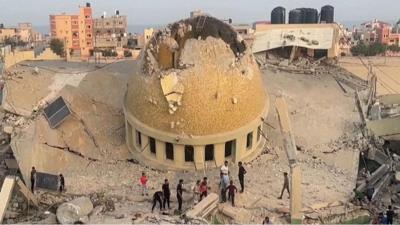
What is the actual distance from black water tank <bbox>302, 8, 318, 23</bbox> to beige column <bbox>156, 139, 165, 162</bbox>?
83.4 ft

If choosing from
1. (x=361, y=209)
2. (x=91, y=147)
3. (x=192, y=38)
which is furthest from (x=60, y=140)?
(x=361, y=209)

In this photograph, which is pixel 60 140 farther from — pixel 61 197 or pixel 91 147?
pixel 61 197

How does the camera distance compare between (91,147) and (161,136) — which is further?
(91,147)

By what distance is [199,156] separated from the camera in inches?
689

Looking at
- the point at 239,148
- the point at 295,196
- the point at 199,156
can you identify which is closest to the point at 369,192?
the point at 295,196

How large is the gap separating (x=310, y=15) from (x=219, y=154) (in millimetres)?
24999

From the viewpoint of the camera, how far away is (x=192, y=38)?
1866cm

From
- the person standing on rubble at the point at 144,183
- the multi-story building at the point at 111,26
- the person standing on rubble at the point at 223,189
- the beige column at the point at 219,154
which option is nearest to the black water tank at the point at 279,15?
the beige column at the point at 219,154

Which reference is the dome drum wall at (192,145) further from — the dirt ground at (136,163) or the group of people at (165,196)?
the group of people at (165,196)

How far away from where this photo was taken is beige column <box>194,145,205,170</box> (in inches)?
685

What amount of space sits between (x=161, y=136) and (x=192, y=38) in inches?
164

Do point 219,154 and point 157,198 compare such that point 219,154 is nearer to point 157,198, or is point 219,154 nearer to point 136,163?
point 136,163

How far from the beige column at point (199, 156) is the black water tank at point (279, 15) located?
2614cm

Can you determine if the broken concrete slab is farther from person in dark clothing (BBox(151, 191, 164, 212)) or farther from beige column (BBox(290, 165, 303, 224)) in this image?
person in dark clothing (BBox(151, 191, 164, 212))
